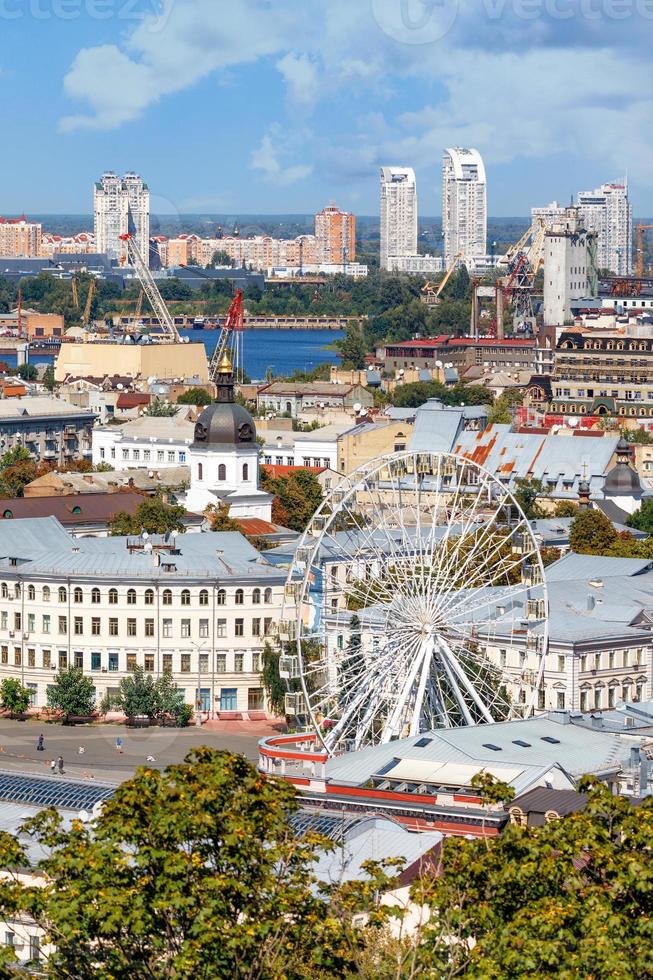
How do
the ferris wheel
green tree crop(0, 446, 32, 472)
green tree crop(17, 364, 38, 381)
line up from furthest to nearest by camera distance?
1. green tree crop(17, 364, 38, 381)
2. green tree crop(0, 446, 32, 472)
3. the ferris wheel

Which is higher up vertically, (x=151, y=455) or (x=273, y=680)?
(x=151, y=455)

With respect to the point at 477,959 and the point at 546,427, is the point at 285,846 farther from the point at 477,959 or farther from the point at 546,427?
the point at 546,427

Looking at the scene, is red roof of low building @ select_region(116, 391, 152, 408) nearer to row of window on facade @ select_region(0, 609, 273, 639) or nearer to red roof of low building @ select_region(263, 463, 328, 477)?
red roof of low building @ select_region(263, 463, 328, 477)

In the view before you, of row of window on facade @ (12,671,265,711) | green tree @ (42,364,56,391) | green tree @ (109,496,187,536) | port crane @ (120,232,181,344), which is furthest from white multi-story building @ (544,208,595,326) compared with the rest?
row of window on facade @ (12,671,265,711)

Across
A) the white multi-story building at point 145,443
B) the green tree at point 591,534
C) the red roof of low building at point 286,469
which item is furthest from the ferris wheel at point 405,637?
the white multi-story building at point 145,443

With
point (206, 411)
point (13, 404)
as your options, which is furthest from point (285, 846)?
point (13, 404)

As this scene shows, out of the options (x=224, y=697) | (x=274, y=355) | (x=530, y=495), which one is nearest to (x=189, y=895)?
(x=224, y=697)

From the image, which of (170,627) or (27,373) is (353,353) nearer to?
(27,373)
